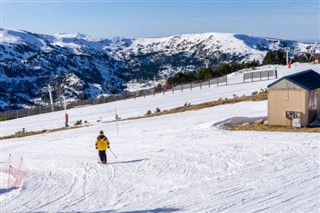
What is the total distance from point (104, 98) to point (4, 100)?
481 feet

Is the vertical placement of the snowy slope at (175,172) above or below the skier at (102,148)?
below

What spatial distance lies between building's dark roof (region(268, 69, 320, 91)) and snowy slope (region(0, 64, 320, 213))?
124 inches

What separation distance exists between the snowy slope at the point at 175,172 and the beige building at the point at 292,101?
206 centimetres

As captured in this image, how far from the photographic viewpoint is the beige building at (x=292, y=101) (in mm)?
25125

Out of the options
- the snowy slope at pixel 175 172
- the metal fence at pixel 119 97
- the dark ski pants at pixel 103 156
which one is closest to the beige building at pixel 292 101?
the snowy slope at pixel 175 172

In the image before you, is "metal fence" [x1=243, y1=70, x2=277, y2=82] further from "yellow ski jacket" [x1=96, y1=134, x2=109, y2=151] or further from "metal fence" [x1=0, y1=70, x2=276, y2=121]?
"yellow ski jacket" [x1=96, y1=134, x2=109, y2=151]

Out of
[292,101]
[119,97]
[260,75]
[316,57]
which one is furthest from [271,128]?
[316,57]

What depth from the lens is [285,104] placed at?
84.3ft

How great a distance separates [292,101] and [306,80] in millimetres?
1865

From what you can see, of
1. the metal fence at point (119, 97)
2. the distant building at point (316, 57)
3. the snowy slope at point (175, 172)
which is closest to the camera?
the snowy slope at point (175, 172)

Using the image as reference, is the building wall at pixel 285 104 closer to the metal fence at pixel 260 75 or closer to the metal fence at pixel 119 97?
the metal fence at pixel 260 75

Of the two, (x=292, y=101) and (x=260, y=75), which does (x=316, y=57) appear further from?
(x=292, y=101)

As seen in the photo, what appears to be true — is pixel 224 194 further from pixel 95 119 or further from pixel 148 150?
pixel 95 119

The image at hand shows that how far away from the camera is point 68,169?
66.1ft
